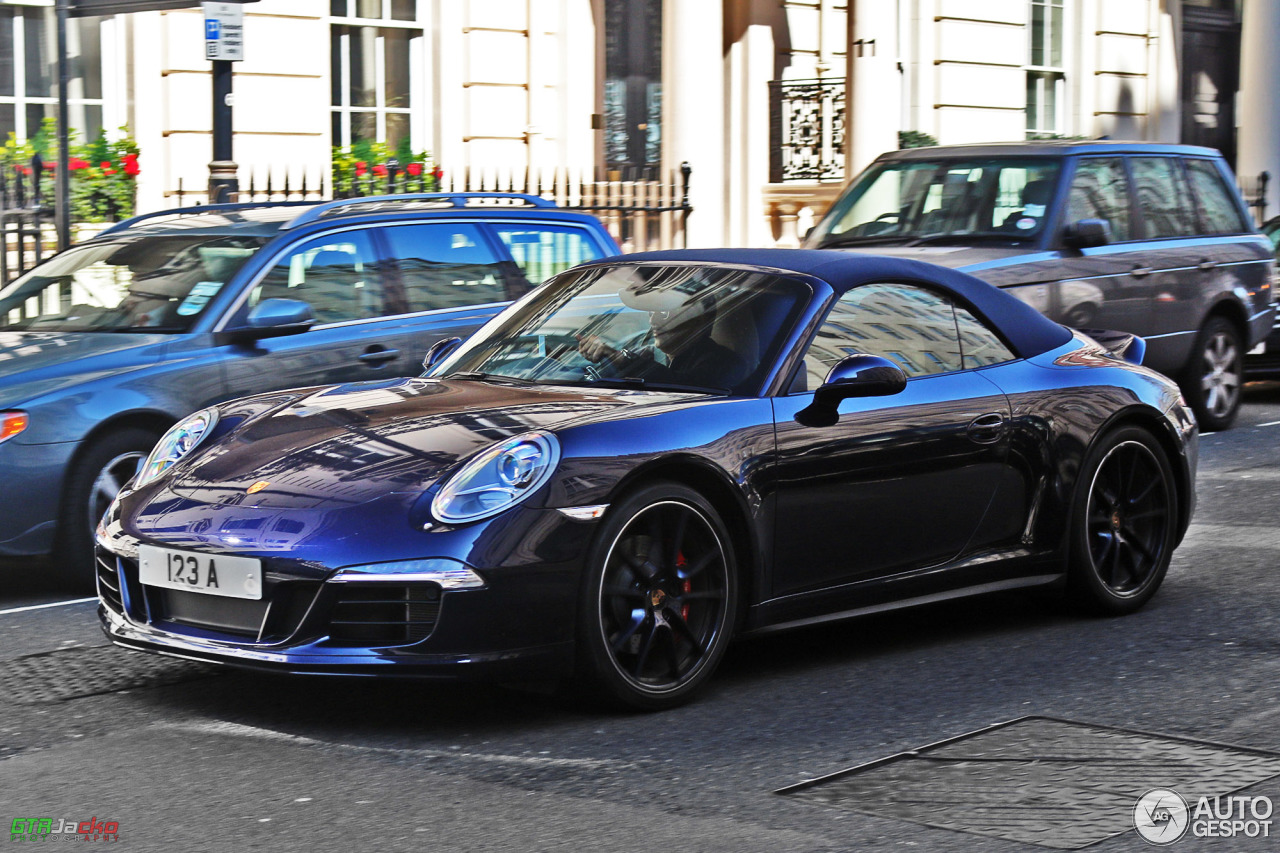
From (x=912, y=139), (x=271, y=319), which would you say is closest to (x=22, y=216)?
(x=271, y=319)

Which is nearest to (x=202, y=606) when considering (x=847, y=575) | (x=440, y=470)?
(x=440, y=470)

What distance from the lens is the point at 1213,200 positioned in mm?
12703

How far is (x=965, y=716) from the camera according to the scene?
17.4 ft

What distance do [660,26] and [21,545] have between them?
14053 millimetres

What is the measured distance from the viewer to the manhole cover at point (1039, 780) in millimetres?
4340

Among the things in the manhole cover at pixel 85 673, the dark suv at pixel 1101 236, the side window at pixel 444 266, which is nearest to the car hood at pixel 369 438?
the manhole cover at pixel 85 673

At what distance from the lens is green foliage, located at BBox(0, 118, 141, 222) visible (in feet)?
49.2

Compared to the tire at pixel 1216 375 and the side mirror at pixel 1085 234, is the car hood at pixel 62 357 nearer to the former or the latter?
the side mirror at pixel 1085 234

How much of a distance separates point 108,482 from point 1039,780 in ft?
13.8

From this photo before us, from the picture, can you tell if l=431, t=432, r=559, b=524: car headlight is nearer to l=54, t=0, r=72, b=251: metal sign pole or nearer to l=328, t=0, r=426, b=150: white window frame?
l=54, t=0, r=72, b=251: metal sign pole

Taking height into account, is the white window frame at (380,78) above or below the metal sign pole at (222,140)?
above

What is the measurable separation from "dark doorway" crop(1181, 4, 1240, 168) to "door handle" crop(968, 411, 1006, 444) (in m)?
22.3

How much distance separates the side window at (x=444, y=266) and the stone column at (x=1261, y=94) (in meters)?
19.5

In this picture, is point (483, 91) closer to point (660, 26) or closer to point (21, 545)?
point (660, 26)
